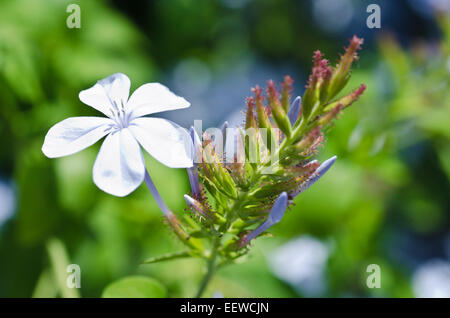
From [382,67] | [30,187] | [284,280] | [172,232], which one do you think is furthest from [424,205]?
[30,187]

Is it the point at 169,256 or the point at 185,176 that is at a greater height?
the point at 185,176

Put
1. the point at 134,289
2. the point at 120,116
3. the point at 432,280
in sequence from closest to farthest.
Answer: the point at 120,116 < the point at 134,289 < the point at 432,280

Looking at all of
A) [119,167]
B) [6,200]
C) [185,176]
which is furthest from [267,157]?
[6,200]

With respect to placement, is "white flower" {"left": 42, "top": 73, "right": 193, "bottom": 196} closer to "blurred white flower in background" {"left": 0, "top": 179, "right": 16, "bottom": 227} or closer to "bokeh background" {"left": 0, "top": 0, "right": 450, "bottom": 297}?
"bokeh background" {"left": 0, "top": 0, "right": 450, "bottom": 297}

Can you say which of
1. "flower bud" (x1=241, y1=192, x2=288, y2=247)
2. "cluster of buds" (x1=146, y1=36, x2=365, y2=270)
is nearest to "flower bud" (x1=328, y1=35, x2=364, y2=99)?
"cluster of buds" (x1=146, y1=36, x2=365, y2=270)

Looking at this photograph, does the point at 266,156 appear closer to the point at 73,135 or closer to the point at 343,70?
the point at 343,70

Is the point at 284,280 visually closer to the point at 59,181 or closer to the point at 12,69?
the point at 59,181
